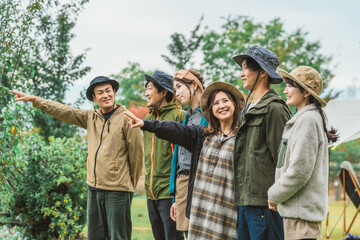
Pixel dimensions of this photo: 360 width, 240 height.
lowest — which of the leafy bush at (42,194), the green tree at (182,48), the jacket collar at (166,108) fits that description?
the leafy bush at (42,194)

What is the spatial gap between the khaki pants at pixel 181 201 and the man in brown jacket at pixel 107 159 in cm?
71

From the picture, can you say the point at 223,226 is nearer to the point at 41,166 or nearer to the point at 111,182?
the point at 111,182

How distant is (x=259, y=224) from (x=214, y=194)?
416mm

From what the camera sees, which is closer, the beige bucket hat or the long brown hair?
the beige bucket hat

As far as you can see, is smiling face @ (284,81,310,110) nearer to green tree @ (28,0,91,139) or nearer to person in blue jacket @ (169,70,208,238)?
person in blue jacket @ (169,70,208,238)

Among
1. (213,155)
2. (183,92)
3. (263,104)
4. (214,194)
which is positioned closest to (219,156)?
(213,155)

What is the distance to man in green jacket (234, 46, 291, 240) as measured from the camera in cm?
250

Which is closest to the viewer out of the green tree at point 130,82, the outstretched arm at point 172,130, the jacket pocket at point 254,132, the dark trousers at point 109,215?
the jacket pocket at point 254,132

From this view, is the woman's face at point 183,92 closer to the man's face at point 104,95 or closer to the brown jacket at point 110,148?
the brown jacket at point 110,148

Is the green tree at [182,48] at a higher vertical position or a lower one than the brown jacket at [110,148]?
higher

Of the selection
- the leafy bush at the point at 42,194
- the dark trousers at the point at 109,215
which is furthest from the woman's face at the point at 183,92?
the leafy bush at the point at 42,194

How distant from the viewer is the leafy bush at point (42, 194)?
205 inches

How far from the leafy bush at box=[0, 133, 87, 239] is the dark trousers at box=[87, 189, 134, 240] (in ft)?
4.25

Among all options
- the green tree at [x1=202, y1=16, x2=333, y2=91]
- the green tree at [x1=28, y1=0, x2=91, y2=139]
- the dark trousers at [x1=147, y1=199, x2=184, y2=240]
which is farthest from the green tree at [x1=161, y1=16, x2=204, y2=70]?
the dark trousers at [x1=147, y1=199, x2=184, y2=240]
